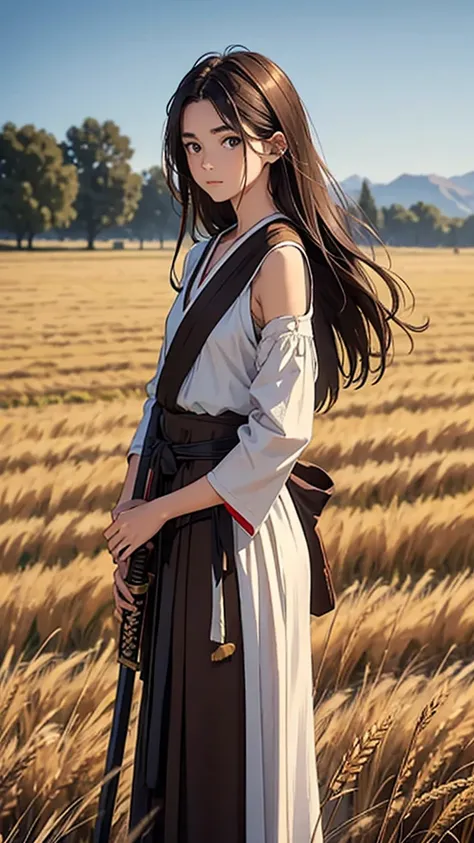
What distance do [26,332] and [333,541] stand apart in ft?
16.6

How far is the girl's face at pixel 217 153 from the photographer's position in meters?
1.21

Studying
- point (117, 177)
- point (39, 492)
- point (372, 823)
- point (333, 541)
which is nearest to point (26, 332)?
point (117, 177)

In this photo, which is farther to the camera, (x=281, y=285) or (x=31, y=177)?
(x=31, y=177)

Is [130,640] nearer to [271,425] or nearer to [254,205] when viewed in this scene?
[271,425]

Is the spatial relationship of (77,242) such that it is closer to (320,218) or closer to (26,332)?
(26,332)

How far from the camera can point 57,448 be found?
371 centimetres

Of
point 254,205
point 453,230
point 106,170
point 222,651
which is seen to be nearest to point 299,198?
point 254,205

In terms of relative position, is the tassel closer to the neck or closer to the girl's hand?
the girl's hand

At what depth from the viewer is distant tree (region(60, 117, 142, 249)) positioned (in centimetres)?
912

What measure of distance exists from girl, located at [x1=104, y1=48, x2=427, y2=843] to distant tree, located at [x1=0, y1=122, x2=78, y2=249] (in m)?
5.86

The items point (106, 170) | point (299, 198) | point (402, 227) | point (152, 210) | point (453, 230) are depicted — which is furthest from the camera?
point (402, 227)

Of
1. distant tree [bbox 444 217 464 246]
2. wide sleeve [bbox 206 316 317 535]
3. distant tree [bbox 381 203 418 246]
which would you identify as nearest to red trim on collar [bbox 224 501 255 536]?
wide sleeve [bbox 206 316 317 535]

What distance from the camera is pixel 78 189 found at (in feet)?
33.6

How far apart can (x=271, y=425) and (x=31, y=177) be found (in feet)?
22.6
